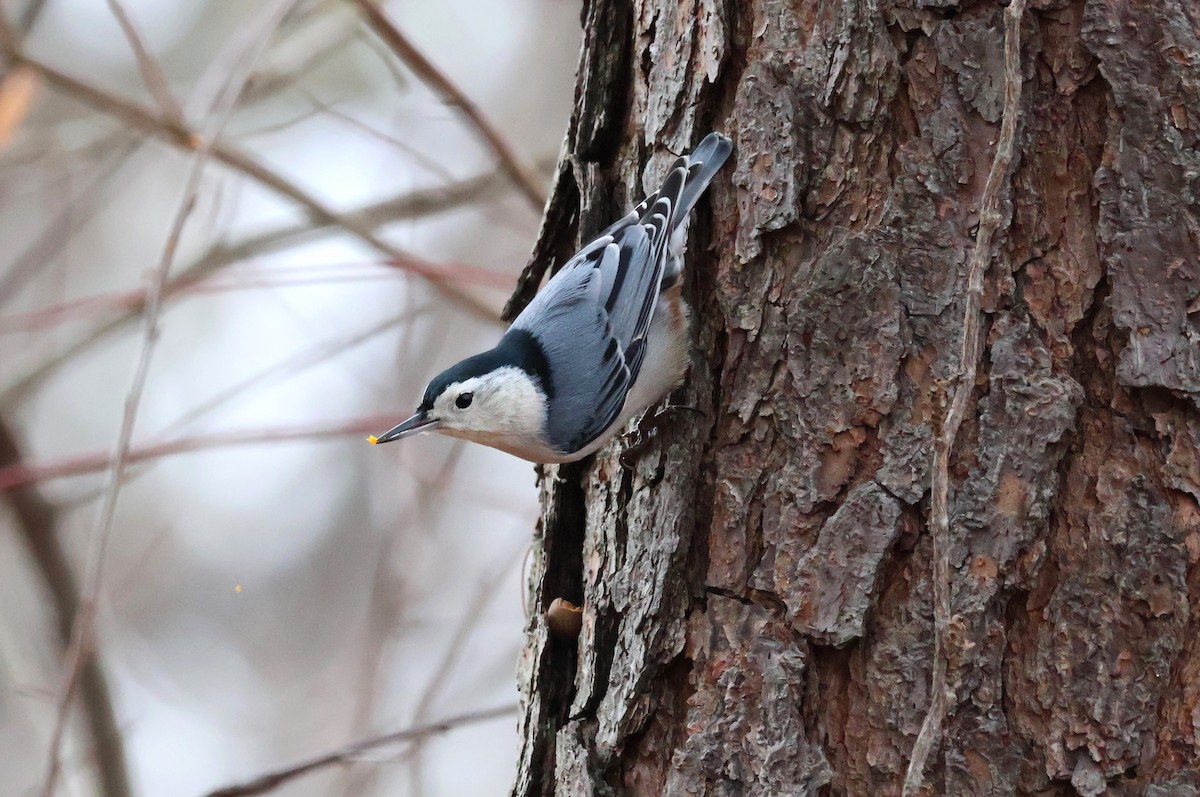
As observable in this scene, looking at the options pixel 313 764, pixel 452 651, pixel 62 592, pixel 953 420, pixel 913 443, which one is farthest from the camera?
pixel 62 592

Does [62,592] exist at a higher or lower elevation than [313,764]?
higher

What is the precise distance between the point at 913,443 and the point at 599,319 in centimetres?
92

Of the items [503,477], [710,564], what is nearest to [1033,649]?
[710,564]

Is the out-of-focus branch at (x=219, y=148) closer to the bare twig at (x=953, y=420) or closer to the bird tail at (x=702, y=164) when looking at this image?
the bird tail at (x=702, y=164)

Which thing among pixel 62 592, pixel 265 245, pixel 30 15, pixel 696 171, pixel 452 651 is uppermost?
pixel 30 15

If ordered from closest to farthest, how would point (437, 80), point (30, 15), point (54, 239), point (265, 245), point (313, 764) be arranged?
point (313, 764) < point (437, 80) < point (30, 15) < point (265, 245) < point (54, 239)

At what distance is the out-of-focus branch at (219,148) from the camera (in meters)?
2.72

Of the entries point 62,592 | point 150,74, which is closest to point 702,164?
point 150,74

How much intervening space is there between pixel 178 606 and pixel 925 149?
18.7ft

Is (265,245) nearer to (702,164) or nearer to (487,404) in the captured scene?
(487,404)

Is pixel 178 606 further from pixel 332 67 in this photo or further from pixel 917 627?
pixel 917 627

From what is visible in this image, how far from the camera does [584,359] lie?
7.42 ft

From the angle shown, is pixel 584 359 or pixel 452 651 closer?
pixel 584 359

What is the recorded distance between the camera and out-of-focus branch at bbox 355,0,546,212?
8.45 ft
